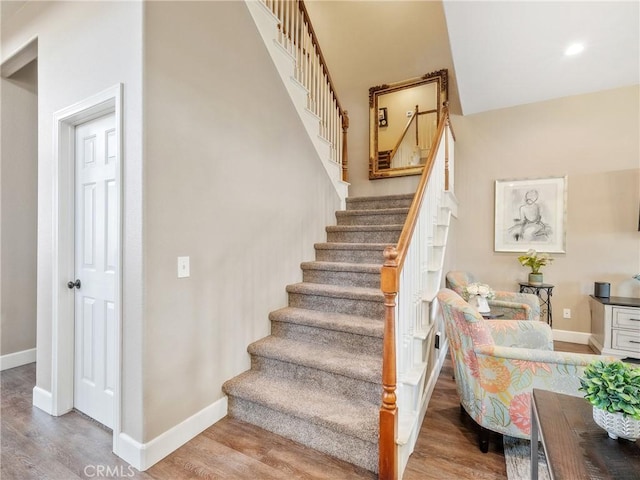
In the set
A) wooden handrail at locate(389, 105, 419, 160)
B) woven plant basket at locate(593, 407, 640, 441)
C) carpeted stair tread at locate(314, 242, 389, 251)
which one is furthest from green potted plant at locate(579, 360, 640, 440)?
wooden handrail at locate(389, 105, 419, 160)

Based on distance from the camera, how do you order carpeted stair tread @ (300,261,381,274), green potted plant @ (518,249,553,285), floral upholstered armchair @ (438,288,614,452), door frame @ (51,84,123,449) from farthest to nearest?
1. green potted plant @ (518,249,553,285)
2. carpeted stair tread @ (300,261,381,274)
3. door frame @ (51,84,123,449)
4. floral upholstered armchair @ (438,288,614,452)

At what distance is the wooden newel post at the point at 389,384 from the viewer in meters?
1.51

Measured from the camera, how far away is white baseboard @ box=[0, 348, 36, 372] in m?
2.93

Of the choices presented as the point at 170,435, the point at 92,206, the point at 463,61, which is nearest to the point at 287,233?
the point at 92,206

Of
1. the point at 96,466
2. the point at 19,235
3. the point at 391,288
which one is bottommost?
the point at 96,466

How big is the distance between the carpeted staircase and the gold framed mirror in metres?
1.94

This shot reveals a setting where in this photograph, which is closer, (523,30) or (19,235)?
(523,30)

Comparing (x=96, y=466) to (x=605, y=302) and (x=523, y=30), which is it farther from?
(x=605, y=302)

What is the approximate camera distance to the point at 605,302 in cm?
323

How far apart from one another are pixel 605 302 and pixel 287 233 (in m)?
3.40

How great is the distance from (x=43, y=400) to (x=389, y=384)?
2506 millimetres

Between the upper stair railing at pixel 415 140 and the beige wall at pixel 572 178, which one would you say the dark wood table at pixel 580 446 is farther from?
the upper stair railing at pixel 415 140

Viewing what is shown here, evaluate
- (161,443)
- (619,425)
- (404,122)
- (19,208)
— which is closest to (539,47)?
(404,122)

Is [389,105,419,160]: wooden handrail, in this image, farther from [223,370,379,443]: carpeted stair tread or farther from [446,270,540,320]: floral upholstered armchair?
[223,370,379,443]: carpeted stair tread
